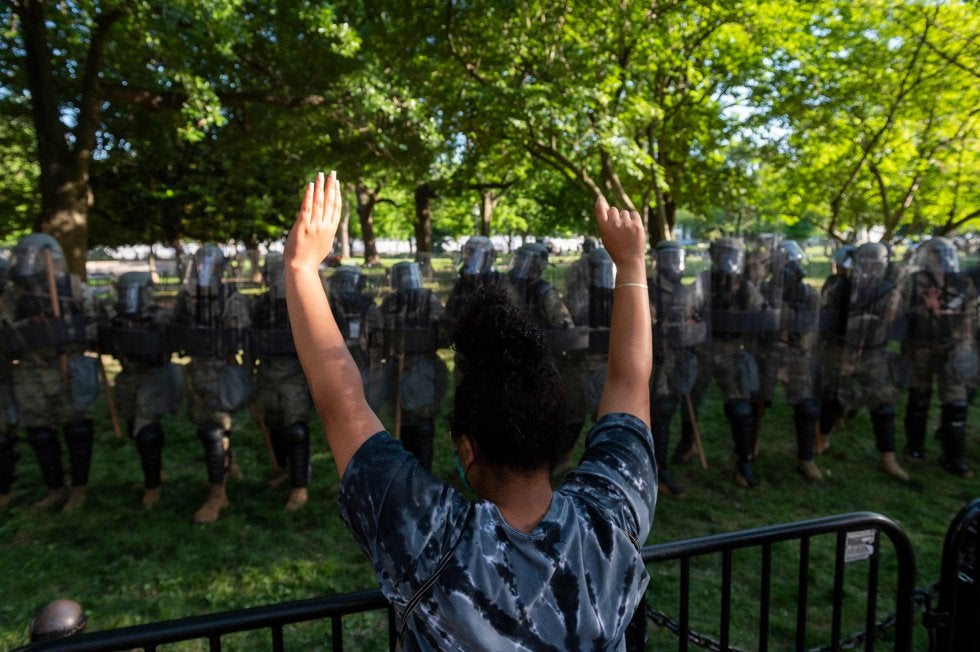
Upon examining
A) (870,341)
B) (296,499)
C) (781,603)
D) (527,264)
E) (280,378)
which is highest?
(527,264)

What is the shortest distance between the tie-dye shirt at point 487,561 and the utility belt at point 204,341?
426 centimetres

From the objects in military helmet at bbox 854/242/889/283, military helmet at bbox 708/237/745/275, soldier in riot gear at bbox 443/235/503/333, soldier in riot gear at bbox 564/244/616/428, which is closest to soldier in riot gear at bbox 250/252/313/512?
soldier in riot gear at bbox 443/235/503/333

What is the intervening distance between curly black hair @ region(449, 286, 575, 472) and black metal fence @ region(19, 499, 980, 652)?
2.00ft

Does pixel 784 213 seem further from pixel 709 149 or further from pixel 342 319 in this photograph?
pixel 342 319

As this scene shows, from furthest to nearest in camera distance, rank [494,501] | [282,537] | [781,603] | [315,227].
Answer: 1. [282,537]
2. [781,603]
3. [315,227]
4. [494,501]

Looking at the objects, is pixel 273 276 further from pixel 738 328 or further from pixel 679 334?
pixel 738 328

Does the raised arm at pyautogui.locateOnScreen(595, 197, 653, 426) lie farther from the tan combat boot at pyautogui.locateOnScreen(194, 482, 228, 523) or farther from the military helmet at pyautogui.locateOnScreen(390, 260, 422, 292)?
the tan combat boot at pyautogui.locateOnScreen(194, 482, 228, 523)

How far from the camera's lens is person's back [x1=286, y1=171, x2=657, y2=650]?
1039 millimetres

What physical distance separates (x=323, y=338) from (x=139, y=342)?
4.45 meters

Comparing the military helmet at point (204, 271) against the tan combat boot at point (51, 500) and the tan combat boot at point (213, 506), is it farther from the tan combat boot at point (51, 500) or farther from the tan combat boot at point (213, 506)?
the tan combat boot at point (51, 500)

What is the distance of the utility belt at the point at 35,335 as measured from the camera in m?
4.83

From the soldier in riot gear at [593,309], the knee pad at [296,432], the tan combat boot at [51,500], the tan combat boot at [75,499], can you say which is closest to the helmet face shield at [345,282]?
the knee pad at [296,432]

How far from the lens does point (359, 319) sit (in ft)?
16.8

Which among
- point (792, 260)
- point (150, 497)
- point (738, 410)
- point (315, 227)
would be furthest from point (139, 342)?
point (792, 260)
